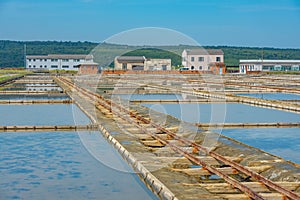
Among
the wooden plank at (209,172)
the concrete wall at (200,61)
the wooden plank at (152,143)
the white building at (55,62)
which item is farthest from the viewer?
the white building at (55,62)

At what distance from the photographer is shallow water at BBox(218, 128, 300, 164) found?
8648mm

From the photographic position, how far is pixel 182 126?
404 inches

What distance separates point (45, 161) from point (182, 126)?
3.20 meters

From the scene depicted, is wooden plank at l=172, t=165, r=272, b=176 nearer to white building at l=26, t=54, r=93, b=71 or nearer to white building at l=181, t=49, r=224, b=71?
white building at l=181, t=49, r=224, b=71

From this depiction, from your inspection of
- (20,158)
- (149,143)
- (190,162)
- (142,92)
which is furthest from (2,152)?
(142,92)

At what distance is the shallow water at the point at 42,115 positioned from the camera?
1280 centimetres

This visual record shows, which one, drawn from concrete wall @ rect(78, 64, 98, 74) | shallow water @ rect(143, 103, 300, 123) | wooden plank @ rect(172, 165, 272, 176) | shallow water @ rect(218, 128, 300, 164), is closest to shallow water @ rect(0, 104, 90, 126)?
shallow water @ rect(143, 103, 300, 123)

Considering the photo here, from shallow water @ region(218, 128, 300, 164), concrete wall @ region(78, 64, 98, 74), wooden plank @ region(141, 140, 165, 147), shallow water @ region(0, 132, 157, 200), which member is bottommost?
shallow water @ region(0, 132, 157, 200)

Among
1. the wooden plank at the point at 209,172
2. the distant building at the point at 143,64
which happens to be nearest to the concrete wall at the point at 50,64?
the distant building at the point at 143,64

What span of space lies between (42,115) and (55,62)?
191ft

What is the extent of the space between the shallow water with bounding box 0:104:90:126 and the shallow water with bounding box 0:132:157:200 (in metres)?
2.62

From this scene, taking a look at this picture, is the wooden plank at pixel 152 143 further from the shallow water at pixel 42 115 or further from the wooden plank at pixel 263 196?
the shallow water at pixel 42 115

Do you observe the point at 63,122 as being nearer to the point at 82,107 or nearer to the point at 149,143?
the point at 82,107

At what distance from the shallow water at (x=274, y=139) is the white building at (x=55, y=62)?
194 feet
